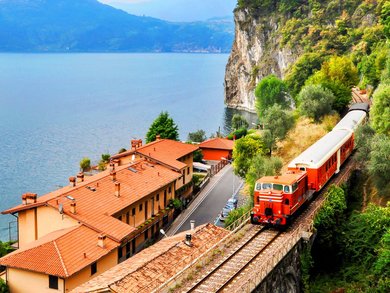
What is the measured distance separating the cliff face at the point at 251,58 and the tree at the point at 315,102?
75.5 metres

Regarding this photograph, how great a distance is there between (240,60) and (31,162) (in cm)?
9498

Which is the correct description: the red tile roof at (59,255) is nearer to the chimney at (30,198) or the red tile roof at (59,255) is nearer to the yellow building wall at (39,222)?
the yellow building wall at (39,222)

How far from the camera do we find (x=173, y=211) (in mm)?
53375

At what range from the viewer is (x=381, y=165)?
3628 cm

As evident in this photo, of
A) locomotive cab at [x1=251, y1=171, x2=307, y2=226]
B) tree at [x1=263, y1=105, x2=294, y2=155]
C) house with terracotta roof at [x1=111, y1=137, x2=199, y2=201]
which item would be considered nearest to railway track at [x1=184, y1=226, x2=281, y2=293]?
locomotive cab at [x1=251, y1=171, x2=307, y2=226]

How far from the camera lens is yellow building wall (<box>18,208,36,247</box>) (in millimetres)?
41250

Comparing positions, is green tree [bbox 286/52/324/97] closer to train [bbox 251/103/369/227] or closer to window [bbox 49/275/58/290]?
train [bbox 251/103/369/227]

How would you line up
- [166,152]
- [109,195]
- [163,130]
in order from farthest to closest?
1. [163,130]
2. [166,152]
3. [109,195]

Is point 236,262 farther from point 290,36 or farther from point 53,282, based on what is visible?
point 290,36

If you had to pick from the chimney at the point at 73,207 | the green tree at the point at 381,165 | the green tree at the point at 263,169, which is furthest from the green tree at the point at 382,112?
the chimney at the point at 73,207

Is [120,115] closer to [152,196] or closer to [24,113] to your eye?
[24,113]

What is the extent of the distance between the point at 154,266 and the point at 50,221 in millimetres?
15654

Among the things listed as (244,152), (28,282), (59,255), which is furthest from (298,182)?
(244,152)

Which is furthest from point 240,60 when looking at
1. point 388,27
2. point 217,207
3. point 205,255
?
point 205,255
